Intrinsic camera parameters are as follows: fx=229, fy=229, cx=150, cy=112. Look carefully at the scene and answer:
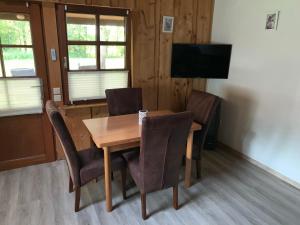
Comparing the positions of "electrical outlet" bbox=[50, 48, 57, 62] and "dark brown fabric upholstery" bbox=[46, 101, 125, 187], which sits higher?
"electrical outlet" bbox=[50, 48, 57, 62]

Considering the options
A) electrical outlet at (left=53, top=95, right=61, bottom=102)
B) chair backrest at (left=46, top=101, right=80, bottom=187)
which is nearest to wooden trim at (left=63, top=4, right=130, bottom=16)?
electrical outlet at (left=53, top=95, right=61, bottom=102)

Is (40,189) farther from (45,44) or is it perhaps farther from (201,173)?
(201,173)

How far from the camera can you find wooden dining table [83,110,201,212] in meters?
1.94

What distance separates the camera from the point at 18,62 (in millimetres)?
2568

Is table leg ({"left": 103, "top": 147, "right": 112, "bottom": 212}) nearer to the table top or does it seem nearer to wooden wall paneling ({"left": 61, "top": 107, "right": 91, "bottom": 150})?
the table top

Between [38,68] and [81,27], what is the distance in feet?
2.29

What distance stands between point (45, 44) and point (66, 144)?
4.54 ft

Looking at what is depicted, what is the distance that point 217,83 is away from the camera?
360 cm

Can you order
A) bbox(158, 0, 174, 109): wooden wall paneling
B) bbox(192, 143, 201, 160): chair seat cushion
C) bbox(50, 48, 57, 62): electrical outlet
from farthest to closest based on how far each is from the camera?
1. bbox(158, 0, 174, 109): wooden wall paneling
2. bbox(50, 48, 57, 62): electrical outlet
3. bbox(192, 143, 201, 160): chair seat cushion

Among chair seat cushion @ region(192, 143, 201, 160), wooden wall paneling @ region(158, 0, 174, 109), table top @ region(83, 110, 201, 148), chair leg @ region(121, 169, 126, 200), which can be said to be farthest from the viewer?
wooden wall paneling @ region(158, 0, 174, 109)

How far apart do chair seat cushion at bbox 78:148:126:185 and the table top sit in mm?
266

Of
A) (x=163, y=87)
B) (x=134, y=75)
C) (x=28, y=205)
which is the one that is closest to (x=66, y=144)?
(x=28, y=205)

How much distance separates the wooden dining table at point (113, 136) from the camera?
1.94 metres

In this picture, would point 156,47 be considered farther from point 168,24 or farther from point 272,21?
point 272,21
